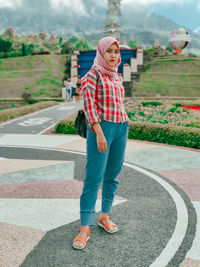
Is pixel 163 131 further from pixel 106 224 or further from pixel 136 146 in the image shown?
pixel 106 224

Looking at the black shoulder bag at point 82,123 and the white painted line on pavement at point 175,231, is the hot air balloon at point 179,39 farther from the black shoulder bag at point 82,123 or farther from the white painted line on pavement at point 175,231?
the black shoulder bag at point 82,123

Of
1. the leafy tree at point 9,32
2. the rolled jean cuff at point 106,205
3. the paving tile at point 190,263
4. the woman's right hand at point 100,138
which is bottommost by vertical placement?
the paving tile at point 190,263

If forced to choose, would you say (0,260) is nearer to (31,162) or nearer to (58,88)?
(31,162)

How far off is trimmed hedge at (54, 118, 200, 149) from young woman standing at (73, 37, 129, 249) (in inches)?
186

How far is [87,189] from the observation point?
2.71m

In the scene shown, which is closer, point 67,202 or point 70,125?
point 67,202

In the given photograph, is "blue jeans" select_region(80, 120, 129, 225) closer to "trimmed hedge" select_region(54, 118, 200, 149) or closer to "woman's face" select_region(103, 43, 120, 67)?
"woman's face" select_region(103, 43, 120, 67)

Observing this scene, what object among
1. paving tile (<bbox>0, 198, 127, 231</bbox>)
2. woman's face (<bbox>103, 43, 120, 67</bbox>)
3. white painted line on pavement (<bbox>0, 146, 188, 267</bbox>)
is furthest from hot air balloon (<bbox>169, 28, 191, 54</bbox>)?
woman's face (<bbox>103, 43, 120, 67</bbox>)

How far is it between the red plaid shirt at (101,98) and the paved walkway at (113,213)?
1.21 m

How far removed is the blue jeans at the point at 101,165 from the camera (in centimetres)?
263

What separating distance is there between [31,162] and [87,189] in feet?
10.6

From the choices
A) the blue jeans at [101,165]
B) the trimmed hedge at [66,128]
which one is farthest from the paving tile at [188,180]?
the trimmed hedge at [66,128]

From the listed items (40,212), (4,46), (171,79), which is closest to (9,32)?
(4,46)

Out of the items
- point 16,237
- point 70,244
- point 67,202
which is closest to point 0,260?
point 16,237
